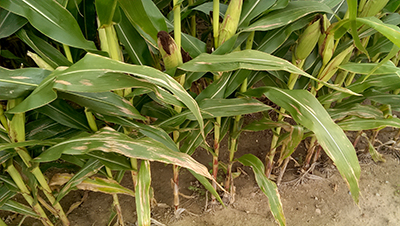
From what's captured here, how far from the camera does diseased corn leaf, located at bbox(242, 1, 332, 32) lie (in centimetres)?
76

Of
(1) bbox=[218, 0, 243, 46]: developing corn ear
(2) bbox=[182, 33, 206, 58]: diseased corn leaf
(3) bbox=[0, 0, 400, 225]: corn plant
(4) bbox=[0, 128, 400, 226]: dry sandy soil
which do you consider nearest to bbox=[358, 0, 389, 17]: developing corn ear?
(3) bbox=[0, 0, 400, 225]: corn plant

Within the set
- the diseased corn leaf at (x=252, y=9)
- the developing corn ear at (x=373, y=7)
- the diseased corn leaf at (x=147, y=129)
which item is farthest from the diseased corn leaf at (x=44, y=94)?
the developing corn ear at (x=373, y=7)

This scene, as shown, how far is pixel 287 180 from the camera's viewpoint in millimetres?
1439

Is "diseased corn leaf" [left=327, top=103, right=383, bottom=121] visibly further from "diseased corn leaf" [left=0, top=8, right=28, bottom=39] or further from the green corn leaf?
"diseased corn leaf" [left=0, top=8, right=28, bottom=39]

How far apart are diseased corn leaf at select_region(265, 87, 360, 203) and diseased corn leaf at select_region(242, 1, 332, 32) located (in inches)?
8.9

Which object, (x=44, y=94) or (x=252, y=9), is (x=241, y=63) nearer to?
(x=252, y=9)

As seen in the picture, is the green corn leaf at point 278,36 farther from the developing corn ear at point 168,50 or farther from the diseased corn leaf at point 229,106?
the developing corn ear at point 168,50

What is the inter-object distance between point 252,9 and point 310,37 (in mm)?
216

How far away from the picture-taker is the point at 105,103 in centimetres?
69

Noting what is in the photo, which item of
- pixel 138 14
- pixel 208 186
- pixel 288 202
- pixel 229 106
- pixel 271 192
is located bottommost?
pixel 288 202

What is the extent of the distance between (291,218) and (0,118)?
1.30 m

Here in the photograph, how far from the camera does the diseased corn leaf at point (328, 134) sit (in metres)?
0.62

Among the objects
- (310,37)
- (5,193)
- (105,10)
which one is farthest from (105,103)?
(310,37)

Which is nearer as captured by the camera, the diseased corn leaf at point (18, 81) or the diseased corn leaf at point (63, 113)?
the diseased corn leaf at point (18, 81)
